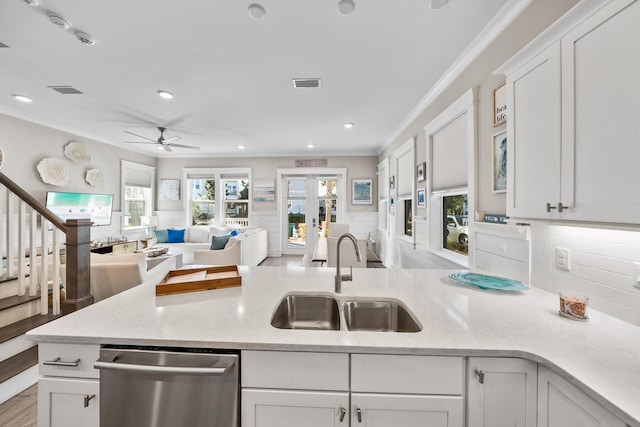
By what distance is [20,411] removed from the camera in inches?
67.1

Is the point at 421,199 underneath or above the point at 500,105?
underneath

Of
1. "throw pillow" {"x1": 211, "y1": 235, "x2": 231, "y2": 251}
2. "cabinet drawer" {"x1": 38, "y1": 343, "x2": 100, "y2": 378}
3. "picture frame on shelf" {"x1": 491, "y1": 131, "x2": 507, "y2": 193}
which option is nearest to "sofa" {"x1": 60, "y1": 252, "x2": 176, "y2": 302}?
"cabinet drawer" {"x1": 38, "y1": 343, "x2": 100, "y2": 378}

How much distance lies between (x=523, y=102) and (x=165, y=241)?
22.2 ft

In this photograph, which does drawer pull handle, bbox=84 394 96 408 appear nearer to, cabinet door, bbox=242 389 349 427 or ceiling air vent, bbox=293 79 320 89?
cabinet door, bbox=242 389 349 427

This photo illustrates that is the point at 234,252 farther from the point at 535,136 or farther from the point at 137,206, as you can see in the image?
the point at 535,136

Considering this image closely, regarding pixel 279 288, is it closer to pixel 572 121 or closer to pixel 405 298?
pixel 405 298

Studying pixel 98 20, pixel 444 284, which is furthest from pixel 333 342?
pixel 98 20

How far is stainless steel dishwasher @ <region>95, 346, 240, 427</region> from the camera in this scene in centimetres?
93

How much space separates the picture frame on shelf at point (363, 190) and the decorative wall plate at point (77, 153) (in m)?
5.54

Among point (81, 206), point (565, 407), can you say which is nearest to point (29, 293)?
point (81, 206)

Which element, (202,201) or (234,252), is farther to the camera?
(202,201)

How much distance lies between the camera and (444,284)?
5.23ft

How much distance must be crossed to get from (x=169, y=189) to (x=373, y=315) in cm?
698

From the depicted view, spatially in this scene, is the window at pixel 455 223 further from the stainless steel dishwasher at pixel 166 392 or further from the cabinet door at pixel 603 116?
the stainless steel dishwasher at pixel 166 392
